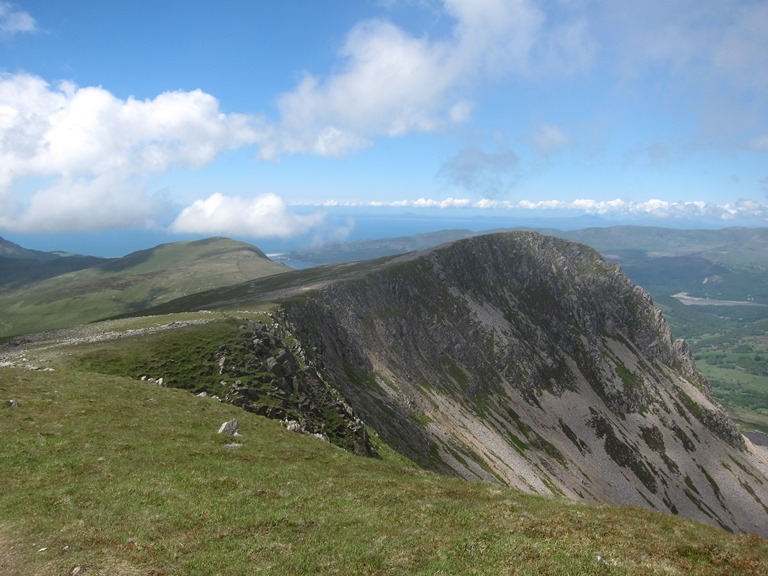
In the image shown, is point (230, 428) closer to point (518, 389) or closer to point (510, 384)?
point (510, 384)

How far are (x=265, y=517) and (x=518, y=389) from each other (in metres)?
138

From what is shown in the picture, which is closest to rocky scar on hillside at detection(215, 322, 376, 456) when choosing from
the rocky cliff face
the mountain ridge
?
the rocky cliff face

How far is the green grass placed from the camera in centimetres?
1791

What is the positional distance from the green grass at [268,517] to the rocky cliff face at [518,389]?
4474 cm

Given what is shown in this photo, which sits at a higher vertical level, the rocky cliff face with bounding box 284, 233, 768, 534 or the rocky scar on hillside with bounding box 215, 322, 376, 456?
the rocky scar on hillside with bounding box 215, 322, 376, 456

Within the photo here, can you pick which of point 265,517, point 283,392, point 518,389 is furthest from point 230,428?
point 518,389

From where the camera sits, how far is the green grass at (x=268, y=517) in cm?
1791

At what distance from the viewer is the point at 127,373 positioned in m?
48.5

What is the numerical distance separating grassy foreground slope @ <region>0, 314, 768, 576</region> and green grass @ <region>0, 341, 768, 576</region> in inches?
3.3

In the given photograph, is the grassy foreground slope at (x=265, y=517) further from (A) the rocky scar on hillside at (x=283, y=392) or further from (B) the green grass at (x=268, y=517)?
(A) the rocky scar on hillside at (x=283, y=392)

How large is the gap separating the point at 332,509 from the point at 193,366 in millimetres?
34180

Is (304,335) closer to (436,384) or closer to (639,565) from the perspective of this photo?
(436,384)

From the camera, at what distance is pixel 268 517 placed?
22203 millimetres

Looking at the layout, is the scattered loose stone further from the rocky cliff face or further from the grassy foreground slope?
the rocky cliff face
